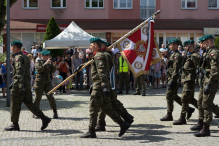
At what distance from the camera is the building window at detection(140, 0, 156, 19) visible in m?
31.6

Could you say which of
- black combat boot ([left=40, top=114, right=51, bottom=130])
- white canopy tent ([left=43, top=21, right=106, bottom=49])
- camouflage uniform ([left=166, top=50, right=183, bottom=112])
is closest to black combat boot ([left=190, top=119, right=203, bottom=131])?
camouflage uniform ([left=166, top=50, right=183, bottom=112])

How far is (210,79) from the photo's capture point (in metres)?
7.37

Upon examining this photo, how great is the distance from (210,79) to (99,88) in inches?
85.5

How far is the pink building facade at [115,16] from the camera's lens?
97.4 feet

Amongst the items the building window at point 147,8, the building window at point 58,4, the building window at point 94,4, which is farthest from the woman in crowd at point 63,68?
the building window at point 147,8

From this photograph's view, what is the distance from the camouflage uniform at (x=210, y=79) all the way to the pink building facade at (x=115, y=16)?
21778 millimetres

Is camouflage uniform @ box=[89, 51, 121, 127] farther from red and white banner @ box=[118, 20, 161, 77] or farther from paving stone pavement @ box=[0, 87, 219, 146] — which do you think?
red and white banner @ box=[118, 20, 161, 77]

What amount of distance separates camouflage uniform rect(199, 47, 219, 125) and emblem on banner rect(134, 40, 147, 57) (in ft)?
6.99

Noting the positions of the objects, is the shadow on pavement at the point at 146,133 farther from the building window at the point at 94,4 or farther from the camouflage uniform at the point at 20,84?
the building window at the point at 94,4

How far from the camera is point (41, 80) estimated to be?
966 centimetres

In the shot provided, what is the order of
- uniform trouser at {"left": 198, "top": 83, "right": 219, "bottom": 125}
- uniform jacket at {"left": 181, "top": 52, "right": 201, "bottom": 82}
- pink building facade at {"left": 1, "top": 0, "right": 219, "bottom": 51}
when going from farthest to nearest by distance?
pink building facade at {"left": 1, "top": 0, "right": 219, "bottom": 51} → uniform jacket at {"left": 181, "top": 52, "right": 201, "bottom": 82} → uniform trouser at {"left": 198, "top": 83, "right": 219, "bottom": 125}

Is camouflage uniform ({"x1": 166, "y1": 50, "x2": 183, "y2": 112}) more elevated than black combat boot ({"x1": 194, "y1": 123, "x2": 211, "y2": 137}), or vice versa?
camouflage uniform ({"x1": 166, "y1": 50, "x2": 183, "y2": 112})

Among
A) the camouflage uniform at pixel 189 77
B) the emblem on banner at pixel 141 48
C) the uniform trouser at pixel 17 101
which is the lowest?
the uniform trouser at pixel 17 101

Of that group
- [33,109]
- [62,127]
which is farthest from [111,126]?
[33,109]
